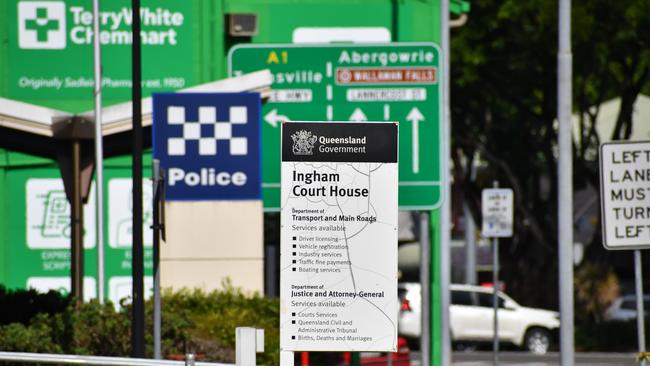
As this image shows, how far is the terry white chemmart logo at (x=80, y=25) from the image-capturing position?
2330 cm

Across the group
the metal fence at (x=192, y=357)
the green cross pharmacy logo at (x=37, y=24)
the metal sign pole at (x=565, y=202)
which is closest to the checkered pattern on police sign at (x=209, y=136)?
the metal sign pole at (x=565, y=202)

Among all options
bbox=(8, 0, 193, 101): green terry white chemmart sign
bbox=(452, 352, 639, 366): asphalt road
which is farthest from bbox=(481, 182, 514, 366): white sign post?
bbox=(452, 352, 639, 366): asphalt road

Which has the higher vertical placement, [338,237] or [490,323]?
[338,237]

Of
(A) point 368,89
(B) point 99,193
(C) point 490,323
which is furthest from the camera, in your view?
(C) point 490,323

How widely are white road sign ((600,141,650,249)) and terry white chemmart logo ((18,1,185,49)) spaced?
12.2 m

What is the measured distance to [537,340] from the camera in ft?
120

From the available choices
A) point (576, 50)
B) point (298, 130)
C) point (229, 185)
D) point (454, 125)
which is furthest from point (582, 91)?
point (298, 130)

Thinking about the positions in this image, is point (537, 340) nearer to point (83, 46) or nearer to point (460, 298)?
point (460, 298)

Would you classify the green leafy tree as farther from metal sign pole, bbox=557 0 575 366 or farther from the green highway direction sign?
the green highway direction sign

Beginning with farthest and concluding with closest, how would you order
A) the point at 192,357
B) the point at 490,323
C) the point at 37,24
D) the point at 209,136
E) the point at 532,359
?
the point at 490,323
the point at 532,359
the point at 37,24
the point at 209,136
the point at 192,357

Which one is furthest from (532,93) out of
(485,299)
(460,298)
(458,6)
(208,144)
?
(208,144)

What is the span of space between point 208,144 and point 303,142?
27.9 feet

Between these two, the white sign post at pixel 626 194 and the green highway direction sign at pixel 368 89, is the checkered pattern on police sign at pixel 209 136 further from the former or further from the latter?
the white sign post at pixel 626 194

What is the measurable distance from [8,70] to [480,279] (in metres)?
Answer: 44.2
